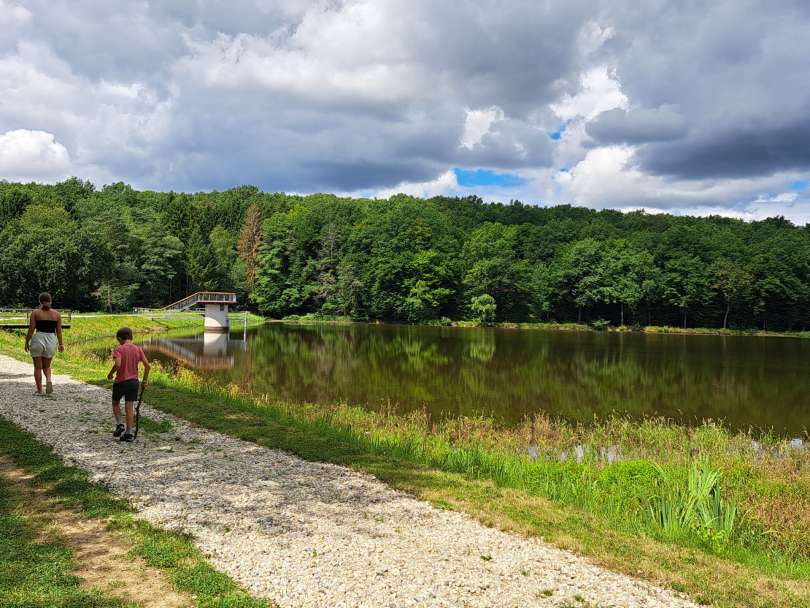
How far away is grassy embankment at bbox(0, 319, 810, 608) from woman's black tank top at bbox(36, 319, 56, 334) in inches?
119

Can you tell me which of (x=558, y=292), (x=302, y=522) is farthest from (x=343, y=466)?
(x=558, y=292)

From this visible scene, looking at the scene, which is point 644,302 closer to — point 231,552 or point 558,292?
point 558,292

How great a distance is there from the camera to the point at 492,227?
9119 cm

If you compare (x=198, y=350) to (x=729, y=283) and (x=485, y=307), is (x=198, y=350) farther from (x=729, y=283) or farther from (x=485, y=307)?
(x=729, y=283)

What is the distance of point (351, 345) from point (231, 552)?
36.9 meters

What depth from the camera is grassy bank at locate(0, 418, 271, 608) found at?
4.64 m

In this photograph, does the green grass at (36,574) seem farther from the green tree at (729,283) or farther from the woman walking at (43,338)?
the green tree at (729,283)

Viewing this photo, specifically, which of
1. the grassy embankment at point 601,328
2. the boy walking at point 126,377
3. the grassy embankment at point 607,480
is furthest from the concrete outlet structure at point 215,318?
the boy walking at point 126,377

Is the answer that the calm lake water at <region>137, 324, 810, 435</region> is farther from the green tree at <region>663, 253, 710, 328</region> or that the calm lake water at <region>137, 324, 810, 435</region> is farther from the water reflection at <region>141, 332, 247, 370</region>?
the green tree at <region>663, 253, 710, 328</region>

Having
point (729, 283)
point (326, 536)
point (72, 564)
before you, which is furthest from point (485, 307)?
point (72, 564)

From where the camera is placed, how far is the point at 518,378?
26.3m

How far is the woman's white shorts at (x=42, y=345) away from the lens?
1280 centimetres

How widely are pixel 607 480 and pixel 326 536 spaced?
608 cm

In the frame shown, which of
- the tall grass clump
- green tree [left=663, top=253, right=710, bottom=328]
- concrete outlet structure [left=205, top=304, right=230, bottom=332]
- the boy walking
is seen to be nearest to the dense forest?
green tree [left=663, top=253, right=710, bottom=328]
